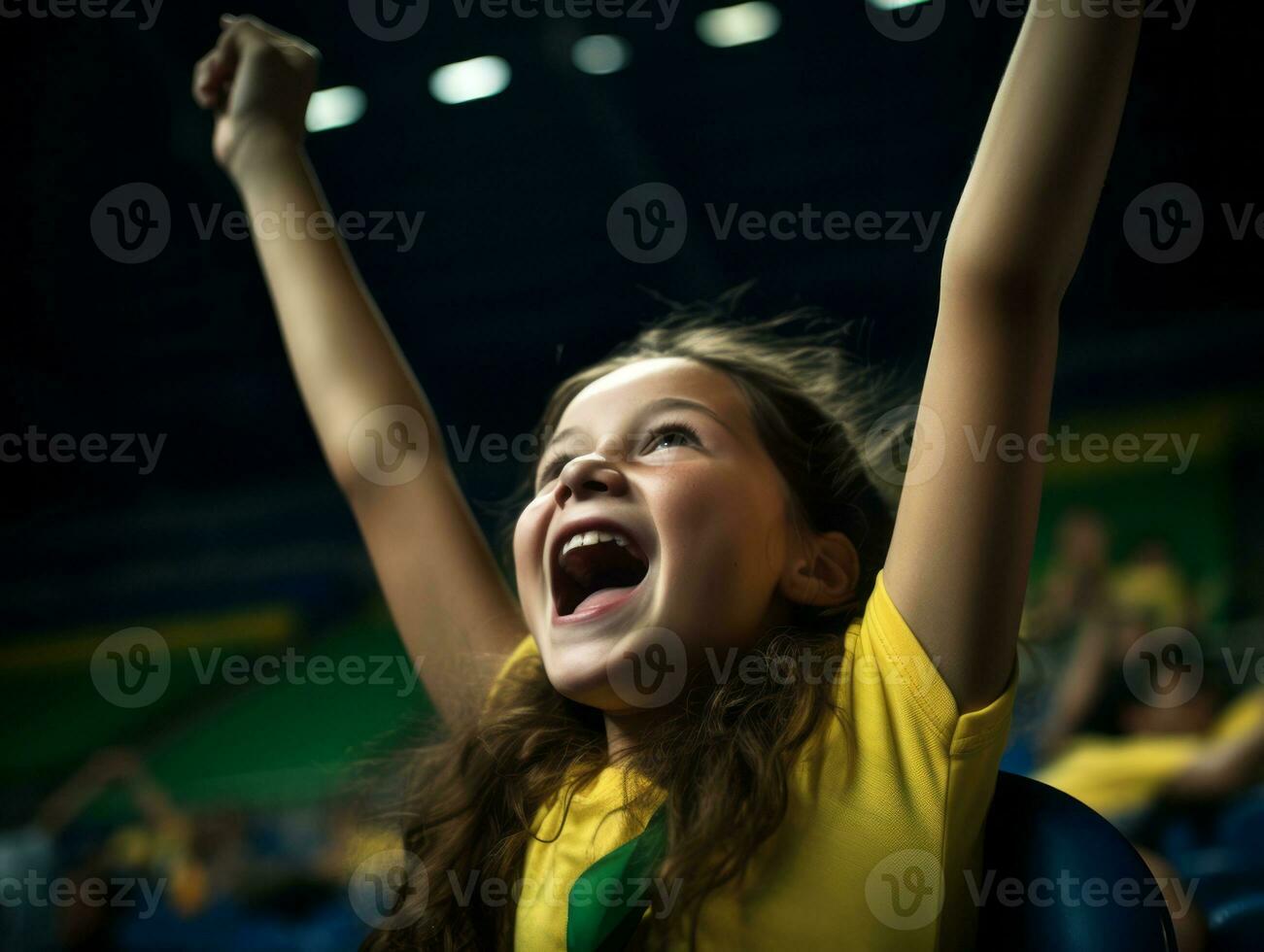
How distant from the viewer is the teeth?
73 cm

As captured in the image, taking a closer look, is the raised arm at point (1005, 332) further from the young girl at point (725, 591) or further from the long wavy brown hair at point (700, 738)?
the long wavy brown hair at point (700, 738)

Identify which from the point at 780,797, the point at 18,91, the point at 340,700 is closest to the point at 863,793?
the point at 780,797

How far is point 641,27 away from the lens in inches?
112

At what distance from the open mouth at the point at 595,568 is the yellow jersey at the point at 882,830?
0.59 feet

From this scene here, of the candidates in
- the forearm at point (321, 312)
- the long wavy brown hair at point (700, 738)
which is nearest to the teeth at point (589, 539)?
the long wavy brown hair at point (700, 738)

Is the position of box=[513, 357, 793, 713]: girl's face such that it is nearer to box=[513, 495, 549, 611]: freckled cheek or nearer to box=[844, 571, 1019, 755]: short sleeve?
box=[513, 495, 549, 611]: freckled cheek

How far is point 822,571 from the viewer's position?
30.9 inches

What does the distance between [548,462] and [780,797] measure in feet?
1.06

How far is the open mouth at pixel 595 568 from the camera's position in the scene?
727mm

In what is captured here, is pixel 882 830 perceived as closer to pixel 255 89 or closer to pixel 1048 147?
pixel 1048 147

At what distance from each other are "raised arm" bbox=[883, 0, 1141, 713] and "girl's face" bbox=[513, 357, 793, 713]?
140 mm

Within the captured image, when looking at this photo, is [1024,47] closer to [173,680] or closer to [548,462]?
[548,462]

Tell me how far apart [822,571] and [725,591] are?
12 cm

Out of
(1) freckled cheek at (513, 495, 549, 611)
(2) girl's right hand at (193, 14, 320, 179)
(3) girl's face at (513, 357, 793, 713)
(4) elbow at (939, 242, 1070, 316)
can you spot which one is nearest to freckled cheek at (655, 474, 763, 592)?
(3) girl's face at (513, 357, 793, 713)
